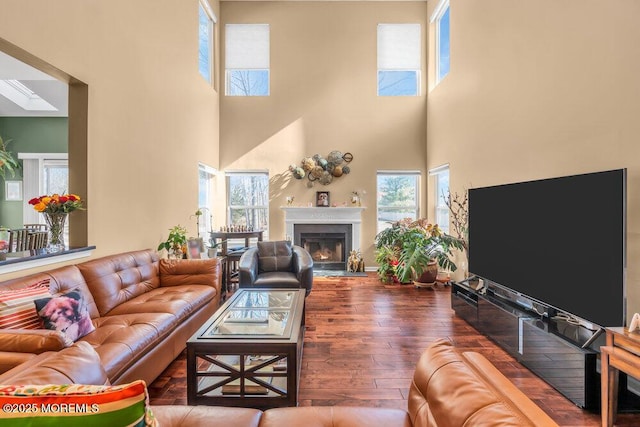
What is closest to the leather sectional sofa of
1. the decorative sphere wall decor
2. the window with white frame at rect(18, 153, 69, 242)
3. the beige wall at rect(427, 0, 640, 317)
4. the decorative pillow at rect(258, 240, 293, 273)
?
the decorative pillow at rect(258, 240, 293, 273)

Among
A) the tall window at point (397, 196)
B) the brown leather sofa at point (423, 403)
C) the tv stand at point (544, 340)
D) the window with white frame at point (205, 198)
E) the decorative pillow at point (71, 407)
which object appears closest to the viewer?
the decorative pillow at point (71, 407)

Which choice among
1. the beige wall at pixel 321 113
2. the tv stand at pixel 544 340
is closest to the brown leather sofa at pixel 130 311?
the tv stand at pixel 544 340

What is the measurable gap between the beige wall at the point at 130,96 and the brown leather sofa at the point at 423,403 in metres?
2.21

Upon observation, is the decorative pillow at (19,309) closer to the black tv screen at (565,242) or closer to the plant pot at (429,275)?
the black tv screen at (565,242)

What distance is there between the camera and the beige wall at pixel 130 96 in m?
2.67

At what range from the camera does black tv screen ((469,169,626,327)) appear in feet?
6.68

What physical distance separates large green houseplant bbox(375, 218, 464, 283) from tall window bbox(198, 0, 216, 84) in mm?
4427

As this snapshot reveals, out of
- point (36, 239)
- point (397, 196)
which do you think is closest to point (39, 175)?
point (36, 239)

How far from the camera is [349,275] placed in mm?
6090

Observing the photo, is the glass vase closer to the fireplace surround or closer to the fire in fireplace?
the fireplace surround

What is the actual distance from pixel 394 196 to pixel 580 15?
A: 14.2ft

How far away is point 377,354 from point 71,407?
8.22 ft

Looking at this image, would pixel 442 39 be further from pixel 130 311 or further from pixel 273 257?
pixel 130 311

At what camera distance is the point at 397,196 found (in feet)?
22.0
